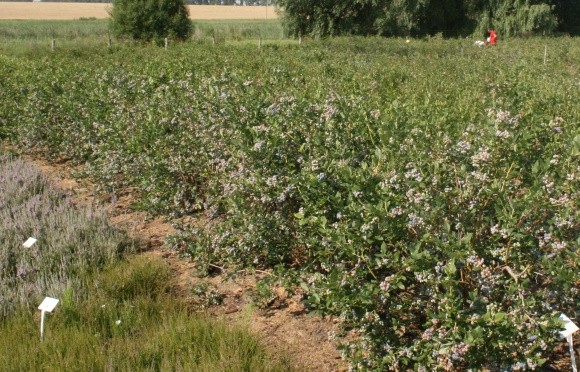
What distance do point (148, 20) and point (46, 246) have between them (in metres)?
27.6

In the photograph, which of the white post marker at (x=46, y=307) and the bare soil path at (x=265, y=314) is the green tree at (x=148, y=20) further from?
the white post marker at (x=46, y=307)

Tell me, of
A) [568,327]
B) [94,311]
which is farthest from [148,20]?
[568,327]

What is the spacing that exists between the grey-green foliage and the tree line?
3154cm

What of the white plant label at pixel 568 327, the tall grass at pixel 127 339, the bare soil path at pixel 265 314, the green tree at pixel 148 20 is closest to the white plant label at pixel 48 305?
the tall grass at pixel 127 339

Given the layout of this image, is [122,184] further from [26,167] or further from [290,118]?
[290,118]

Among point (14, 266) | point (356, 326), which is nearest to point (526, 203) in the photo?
point (356, 326)

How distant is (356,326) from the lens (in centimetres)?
357

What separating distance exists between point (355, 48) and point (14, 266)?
74.5 ft

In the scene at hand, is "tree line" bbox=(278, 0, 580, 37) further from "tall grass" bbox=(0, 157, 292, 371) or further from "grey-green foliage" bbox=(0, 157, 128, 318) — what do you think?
"tall grass" bbox=(0, 157, 292, 371)

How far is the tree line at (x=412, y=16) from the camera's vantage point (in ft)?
119

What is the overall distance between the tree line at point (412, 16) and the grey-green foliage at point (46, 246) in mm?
31543

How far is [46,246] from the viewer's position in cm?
545

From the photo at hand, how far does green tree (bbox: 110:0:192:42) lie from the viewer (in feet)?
104

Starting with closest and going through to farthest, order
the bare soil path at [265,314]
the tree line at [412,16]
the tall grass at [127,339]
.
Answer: the tall grass at [127,339]
the bare soil path at [265,314]
the tree line at [412,16]
